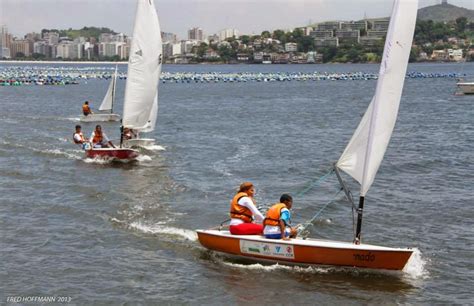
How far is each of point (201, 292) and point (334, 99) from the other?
263ft

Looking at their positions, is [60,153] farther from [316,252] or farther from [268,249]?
[316,252]

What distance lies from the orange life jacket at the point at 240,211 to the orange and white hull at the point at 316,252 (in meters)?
0.51

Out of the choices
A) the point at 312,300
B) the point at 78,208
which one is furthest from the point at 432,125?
the point at 312,300

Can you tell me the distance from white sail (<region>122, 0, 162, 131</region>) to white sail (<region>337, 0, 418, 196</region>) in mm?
20601

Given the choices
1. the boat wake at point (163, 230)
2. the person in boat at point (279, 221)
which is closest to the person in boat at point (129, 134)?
the boat wake at point (163, 230)

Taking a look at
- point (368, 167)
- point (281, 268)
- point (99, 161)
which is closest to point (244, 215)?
point (281, 268)

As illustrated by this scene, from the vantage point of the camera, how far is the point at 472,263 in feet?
68.8

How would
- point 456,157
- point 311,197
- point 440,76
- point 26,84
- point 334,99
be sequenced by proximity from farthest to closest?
point 440,76
point 26,84
point 334,99
point 456,157
point 311,197

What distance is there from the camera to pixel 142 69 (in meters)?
38.2

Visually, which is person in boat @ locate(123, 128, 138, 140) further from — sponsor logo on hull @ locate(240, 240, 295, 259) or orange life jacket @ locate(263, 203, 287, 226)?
orange life jacket @ locate(263, 203, 287, 226)

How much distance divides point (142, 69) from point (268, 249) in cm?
2079

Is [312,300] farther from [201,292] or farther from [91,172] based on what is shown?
[91,172]

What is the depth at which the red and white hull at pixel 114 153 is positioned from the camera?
35.3 m

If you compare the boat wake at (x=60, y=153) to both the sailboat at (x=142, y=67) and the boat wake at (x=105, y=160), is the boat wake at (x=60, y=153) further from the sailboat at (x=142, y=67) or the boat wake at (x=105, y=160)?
the sailboat at (x=142, y=67)
